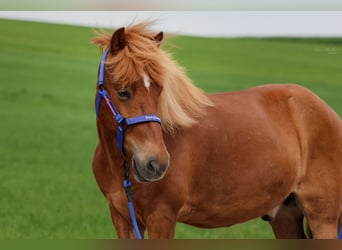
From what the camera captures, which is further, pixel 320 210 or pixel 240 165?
pixel 320 210

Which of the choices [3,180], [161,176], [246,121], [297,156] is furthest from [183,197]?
[3,180]

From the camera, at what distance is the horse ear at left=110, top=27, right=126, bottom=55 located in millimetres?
1920

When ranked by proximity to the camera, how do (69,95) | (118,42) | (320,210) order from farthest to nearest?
(69,95) → (320,210) → (118,42)

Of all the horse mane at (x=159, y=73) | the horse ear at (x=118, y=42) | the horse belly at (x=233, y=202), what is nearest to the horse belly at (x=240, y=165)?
the horse belly at (x=233, y=202)

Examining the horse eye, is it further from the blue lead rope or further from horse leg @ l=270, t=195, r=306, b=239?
horse leg @ l=270, t=195, r=306, b=239

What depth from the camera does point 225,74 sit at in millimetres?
3842

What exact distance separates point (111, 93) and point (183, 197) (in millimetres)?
482

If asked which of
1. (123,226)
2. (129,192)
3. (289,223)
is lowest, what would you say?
(289,223)

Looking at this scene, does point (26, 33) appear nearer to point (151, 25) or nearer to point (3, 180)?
point (3, 180)

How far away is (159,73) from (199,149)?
1.26ft

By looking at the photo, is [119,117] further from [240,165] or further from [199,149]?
[240,165]

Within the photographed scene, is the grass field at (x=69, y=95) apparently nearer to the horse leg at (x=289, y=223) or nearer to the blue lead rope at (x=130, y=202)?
the horse leg at (x=289, y=223)

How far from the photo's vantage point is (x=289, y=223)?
2.74m

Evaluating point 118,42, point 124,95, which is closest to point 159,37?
point 118,42
